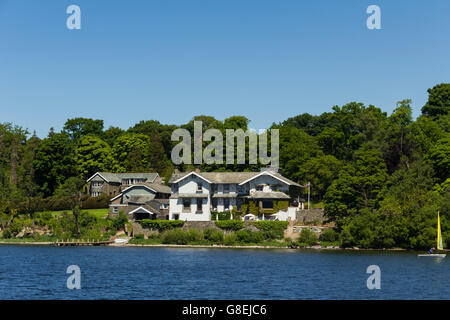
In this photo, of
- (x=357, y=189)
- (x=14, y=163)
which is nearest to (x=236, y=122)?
(x=357, y=189)

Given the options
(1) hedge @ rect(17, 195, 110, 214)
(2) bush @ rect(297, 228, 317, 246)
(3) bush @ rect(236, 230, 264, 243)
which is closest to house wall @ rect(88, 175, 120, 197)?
(1) hedge @ rect(17, 195, 110, 214)

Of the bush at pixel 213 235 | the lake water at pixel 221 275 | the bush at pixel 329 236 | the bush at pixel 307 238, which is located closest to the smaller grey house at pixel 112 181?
the bush at pixel 213 235

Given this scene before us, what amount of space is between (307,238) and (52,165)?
2215 inches

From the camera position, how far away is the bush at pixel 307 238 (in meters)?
73.4

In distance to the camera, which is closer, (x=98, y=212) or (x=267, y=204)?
(x=267, y=204)

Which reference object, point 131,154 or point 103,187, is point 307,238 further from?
point 131,154

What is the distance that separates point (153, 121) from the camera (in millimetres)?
148125

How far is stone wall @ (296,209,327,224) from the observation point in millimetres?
77625

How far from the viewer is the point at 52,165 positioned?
109938mm

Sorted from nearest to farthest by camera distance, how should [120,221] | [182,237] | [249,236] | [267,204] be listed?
[249,236], [182,237], [267,204], [120,221]

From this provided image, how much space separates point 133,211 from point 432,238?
41061 mm

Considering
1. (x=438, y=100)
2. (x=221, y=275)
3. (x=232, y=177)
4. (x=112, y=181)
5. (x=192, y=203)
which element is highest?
(x=438, y=100)
